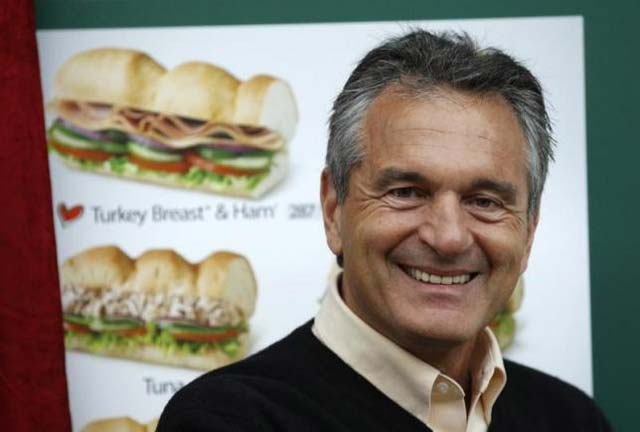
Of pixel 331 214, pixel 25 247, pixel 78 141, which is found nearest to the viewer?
pixel 331 214

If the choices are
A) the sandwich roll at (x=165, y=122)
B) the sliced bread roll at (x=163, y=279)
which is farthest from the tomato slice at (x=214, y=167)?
the sliced bread roll at (x=163, y=279)

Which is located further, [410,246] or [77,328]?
[77,328]

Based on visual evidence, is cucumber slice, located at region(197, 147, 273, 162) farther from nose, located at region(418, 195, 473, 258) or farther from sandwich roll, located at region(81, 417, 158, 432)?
nose, located at region(418, 195, 473, 258)

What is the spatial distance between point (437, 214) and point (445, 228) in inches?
0.9

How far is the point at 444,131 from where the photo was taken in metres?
1.25

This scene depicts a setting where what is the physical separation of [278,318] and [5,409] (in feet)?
1.98

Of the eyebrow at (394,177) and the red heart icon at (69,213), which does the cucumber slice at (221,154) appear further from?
the eyebrow at (394,177)

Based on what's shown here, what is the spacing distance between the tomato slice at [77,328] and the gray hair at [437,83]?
86 centimetres

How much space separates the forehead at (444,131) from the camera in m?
1.25

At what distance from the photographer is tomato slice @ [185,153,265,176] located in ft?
6.64

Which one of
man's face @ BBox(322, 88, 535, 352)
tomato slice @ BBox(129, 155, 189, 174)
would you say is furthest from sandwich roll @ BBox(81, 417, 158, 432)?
man's face @ BBox(322, 88, 535, 352)

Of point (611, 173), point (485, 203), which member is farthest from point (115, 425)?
point (611, 173)

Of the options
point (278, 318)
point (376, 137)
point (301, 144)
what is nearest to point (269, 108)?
point (301, 144)

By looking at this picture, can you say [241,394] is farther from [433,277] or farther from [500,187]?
[500,187]
